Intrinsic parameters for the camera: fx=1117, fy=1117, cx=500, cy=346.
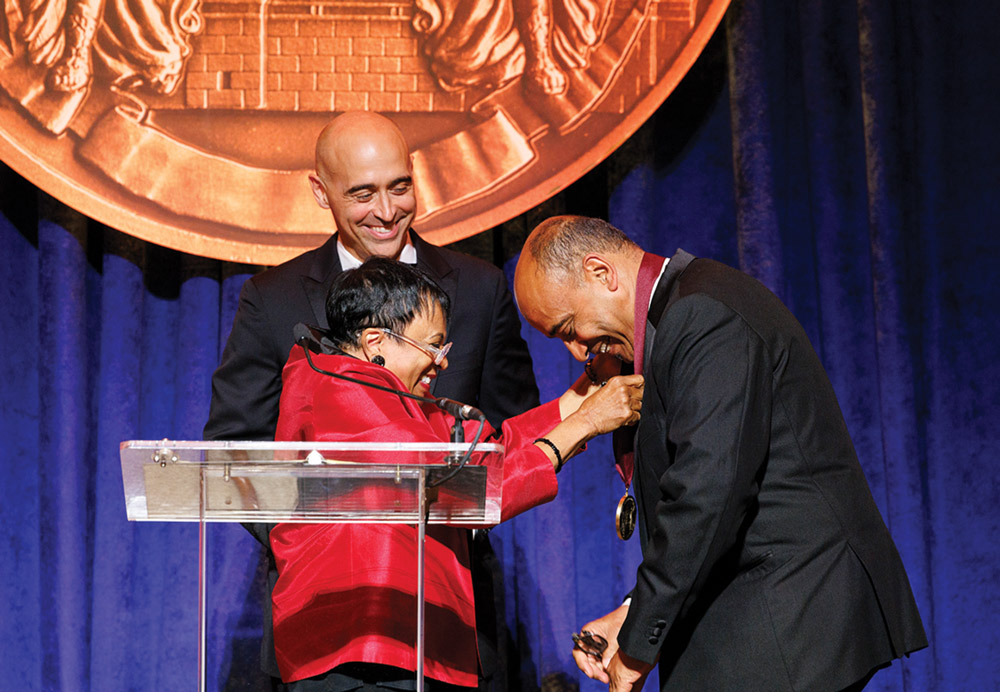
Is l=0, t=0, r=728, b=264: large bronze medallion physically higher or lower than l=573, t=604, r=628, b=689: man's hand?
higher

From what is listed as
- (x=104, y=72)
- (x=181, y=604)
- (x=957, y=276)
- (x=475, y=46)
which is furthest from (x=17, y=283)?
(x=957, y=276)

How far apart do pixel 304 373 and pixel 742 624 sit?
2.76 ft

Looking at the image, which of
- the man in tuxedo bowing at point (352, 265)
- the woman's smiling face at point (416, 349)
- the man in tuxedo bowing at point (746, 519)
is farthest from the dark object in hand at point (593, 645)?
the woman's smiling face at point (416, 349)

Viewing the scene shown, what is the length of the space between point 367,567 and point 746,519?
0.62 metres

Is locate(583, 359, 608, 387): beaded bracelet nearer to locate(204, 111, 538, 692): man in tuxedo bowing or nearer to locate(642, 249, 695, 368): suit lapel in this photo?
locate(204, 111, 538, 692): man in tuxedo bowing

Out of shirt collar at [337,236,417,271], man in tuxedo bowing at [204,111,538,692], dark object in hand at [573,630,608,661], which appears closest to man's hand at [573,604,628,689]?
dark object in hand at [573,630,608,661]

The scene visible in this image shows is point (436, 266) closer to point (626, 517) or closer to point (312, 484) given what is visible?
point (626, 517)

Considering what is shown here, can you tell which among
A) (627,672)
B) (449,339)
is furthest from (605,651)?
(449,339)

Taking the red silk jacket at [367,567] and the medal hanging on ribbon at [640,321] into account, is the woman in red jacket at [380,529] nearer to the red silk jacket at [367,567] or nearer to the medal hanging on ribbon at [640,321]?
the red silk jacket at [367,567]

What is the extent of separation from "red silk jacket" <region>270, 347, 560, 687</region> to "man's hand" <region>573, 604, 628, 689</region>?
0.20 metres

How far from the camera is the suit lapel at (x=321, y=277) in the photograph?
2496 mm

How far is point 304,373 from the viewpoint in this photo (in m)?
1.94

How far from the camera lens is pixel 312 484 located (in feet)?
5.04

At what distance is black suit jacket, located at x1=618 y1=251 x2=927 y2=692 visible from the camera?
1704 millimetres
